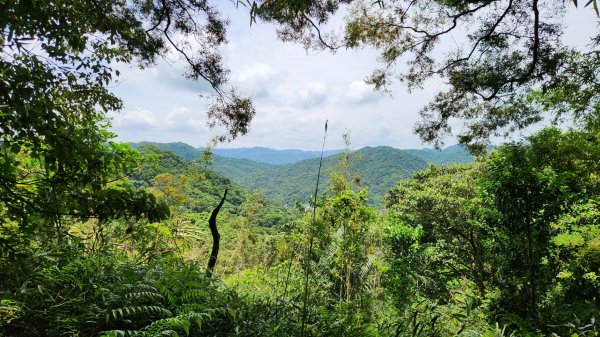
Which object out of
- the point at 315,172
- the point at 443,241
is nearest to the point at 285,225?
the point at 443,241

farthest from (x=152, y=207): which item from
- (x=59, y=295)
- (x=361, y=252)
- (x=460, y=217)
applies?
(x=460, y=217)

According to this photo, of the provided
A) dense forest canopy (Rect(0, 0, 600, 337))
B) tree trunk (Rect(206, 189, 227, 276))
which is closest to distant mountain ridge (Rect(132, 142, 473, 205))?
dense forest canopy (Rect(0, 0, 600, 337))

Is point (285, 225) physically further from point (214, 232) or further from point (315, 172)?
point (315, 172)

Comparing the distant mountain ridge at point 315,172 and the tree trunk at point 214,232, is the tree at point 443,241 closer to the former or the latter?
the tree trunk at point 214,232

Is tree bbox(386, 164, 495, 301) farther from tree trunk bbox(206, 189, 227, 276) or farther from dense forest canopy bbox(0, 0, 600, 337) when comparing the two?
tree trunk bbox(206, 189, 227, 276)

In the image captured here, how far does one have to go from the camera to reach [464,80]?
468cm

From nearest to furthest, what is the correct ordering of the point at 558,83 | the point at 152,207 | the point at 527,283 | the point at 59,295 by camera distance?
the point at 59,295 < the point at 152,207 < the point at 527,283 < the point at 558,83

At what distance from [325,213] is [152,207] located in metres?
4.17

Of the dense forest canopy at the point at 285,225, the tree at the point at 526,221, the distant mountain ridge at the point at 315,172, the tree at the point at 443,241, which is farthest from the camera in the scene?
the distant mountain ridge at the point at 315,172

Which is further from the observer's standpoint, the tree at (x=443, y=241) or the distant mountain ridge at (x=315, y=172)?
the distant mountain ridge at (x=315, y=172)

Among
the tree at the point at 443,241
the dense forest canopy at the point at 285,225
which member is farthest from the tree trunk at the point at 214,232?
the tree at the point at 443,241

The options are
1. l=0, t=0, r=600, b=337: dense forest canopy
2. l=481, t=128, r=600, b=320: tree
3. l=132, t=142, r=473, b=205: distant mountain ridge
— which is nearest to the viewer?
l=0, t=0, r=600, b=337: dense forest canopy

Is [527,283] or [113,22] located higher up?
[113,22]

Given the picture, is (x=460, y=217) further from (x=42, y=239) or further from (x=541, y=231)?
(x=42, y=239)
